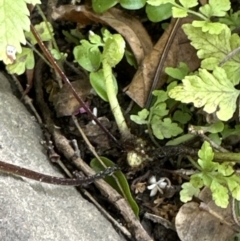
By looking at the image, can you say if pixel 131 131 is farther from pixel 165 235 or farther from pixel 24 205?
pixel 24 205

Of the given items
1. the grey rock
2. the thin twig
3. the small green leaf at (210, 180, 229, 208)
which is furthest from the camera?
the thin twig

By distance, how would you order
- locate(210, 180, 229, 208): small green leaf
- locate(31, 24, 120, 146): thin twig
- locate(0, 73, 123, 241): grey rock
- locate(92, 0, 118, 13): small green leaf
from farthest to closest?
locate(92, 0, 118, 13): small green leaf, locate(31, 24, 120, 146): thin twig, locate(210, 180, 229, 208): small green leaf, locate(0, 73, 123, 241): grey rock

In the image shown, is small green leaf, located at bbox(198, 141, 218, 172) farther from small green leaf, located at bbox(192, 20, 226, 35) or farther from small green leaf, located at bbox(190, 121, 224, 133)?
small green leaf, located at bbox(192, 20, 226, 35)

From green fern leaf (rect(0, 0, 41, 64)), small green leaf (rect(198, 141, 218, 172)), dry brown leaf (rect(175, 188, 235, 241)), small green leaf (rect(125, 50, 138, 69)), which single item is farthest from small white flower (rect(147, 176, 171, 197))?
green fern leaf (rect(0, 0, 41, 64))

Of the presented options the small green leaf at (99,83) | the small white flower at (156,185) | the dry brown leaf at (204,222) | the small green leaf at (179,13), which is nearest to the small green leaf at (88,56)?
the small green leaf at (99,83)

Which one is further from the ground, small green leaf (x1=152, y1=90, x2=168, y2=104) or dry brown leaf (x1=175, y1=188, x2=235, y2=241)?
small green leaf (x1=152, y1=90, x2=168, y2=104)

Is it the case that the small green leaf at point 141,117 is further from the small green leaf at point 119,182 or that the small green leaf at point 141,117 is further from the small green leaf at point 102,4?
the small green leaf at point 102,4

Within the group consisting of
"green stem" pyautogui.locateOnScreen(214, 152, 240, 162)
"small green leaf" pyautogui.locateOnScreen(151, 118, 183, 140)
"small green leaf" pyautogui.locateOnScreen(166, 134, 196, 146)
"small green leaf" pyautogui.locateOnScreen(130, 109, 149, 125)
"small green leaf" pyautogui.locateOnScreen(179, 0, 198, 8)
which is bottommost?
"green stem" pyautogui.locateOnScreen(214, 152, 240, 162)
